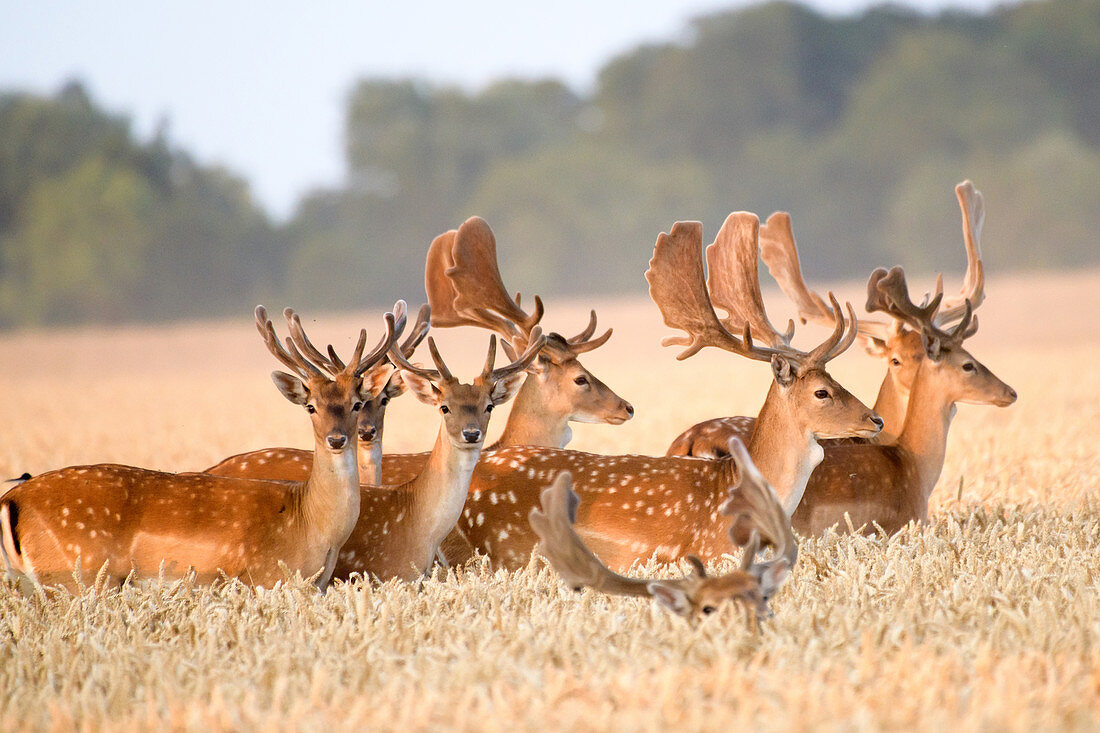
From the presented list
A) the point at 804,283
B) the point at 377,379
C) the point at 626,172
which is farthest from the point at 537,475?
the point at 626,172

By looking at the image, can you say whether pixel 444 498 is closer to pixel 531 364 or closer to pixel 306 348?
pixel 306 348

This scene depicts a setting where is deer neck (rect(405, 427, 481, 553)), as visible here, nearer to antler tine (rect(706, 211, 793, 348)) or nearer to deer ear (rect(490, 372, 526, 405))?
deer ear (rect(490, 372, 526, 405))

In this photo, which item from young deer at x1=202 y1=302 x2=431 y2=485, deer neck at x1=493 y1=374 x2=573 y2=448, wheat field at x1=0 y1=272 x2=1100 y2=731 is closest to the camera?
wheat field at x1=0 y1=272 x2=1100 y2=731

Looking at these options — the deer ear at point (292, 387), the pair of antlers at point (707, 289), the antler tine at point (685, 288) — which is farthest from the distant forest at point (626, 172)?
the deer ear at point (292, 387)

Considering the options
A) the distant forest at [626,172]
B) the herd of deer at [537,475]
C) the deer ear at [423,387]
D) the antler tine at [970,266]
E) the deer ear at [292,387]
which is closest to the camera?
the herd of deer at [537,475]

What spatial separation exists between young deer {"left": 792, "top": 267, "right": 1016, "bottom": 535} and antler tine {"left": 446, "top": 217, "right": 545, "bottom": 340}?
1.68 m

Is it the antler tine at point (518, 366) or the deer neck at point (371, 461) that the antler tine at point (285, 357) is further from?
the deer neck at point (371, 461)

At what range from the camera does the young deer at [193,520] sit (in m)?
4.52

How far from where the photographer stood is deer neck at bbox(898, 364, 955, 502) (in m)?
5.67

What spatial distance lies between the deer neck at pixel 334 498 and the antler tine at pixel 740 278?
1.91 metres

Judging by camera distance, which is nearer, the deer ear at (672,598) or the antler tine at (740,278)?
the deer ear at (672,598)

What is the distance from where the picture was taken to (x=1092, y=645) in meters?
3.27

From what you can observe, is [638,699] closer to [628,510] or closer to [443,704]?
[443,704]

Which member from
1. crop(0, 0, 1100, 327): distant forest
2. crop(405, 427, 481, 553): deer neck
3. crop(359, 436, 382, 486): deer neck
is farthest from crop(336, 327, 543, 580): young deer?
crop(0, 0, 1100, 327): distant forest
